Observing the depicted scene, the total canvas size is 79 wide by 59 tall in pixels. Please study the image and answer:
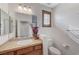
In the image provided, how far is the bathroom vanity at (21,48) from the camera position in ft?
4.89

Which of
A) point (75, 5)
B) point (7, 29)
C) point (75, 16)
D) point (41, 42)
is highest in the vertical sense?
point (75, 5)

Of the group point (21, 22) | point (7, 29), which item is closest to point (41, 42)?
point (21, 22)

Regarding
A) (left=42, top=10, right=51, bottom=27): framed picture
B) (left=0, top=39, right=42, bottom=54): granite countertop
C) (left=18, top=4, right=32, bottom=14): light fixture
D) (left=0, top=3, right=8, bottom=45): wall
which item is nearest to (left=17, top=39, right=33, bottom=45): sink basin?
(left=0, top=39, right=42, bottom=54): granite countertop

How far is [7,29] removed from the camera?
1.54 meters

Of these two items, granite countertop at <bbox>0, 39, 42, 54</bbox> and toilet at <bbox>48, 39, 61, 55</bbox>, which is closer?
granite countertop at <bbox>0, 39, 42, 54</bbox>

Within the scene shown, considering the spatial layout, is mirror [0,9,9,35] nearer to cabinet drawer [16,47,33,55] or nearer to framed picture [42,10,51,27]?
cabinet drawer [16,47,33,55]

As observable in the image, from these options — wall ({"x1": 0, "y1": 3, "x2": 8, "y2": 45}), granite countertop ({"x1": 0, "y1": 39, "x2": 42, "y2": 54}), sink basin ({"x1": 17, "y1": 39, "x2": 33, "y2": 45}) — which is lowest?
granite countertop ({"x1": 0, "y1": 39, "x2": 42, "y2": 54})

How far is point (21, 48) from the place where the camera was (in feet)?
5.06

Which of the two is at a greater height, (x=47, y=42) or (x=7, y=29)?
(x=7, y=29)

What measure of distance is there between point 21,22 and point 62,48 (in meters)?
0.68

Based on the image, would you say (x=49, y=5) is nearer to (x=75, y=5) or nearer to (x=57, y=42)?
(x=75, y=5)

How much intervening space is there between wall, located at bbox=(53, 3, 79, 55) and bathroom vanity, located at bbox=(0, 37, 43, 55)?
26cm

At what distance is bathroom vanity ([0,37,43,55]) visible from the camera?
1.49 m
